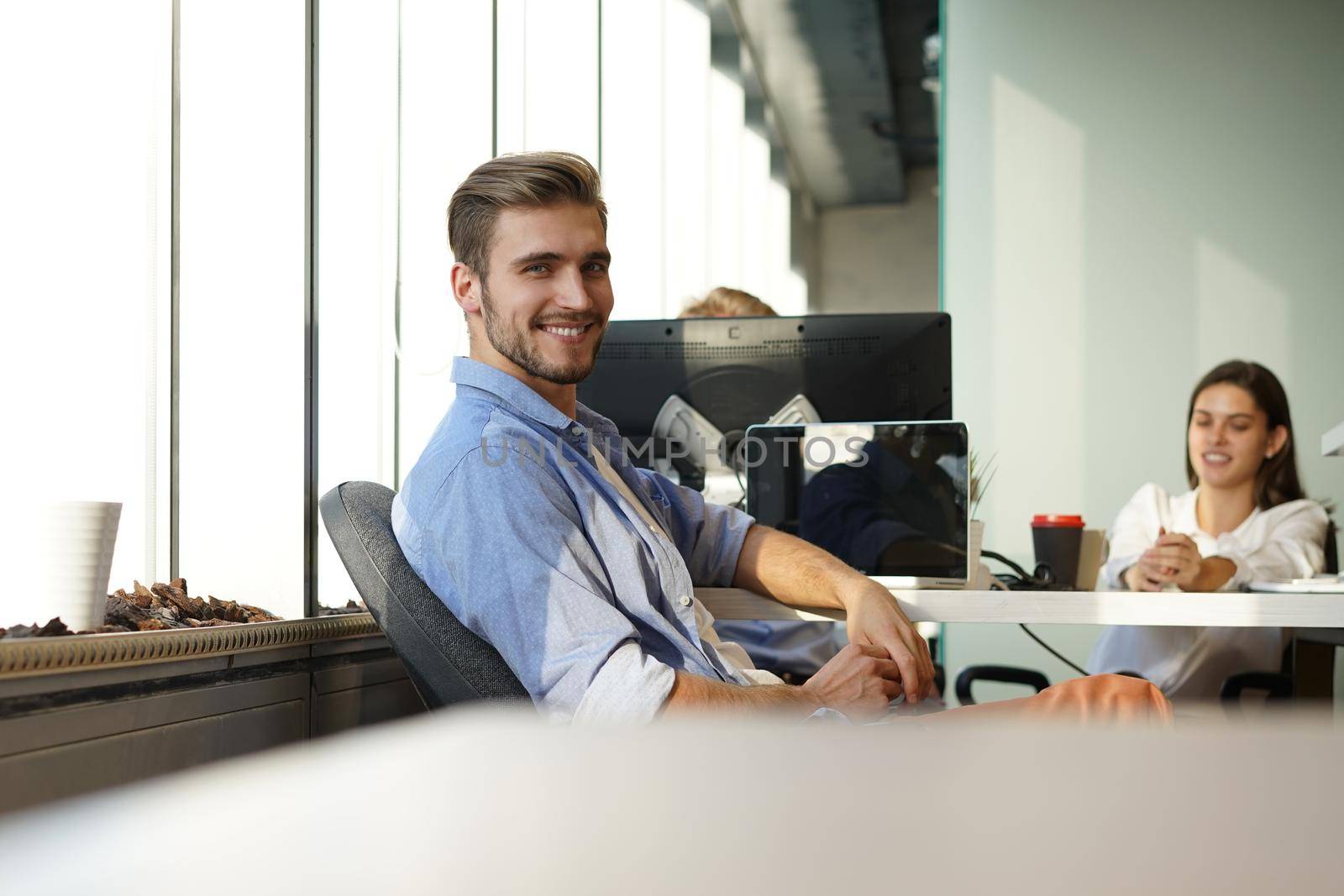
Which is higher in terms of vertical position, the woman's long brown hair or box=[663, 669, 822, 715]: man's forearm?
the woman's long brown hair

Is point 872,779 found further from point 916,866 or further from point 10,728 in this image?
point 10,728

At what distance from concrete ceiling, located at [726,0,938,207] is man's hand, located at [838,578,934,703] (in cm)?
574

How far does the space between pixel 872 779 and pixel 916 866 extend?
2 centimetres

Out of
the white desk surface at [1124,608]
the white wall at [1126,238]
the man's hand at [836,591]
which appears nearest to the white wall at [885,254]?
the white wall at [1126,238]

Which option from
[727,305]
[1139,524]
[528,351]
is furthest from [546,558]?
[1139,524]

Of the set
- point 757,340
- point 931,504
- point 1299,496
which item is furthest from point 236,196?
point 1299,496

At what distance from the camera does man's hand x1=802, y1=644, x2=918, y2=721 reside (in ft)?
4.49

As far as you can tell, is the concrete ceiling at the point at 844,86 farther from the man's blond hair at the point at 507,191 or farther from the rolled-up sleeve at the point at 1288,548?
the man's blond hair at the point at 507,191

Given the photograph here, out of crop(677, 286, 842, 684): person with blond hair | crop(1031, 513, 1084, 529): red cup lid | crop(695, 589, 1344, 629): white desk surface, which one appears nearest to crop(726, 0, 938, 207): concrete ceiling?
crop(677, 286, 842, 684): person with blond hair

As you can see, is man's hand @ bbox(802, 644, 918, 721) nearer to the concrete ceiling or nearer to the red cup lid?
the red cup lid

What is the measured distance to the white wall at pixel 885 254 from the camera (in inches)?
483

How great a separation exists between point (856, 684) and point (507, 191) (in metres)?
0.81

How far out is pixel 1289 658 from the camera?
2.73 metres

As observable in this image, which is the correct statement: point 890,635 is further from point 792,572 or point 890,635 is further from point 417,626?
point 417,626
